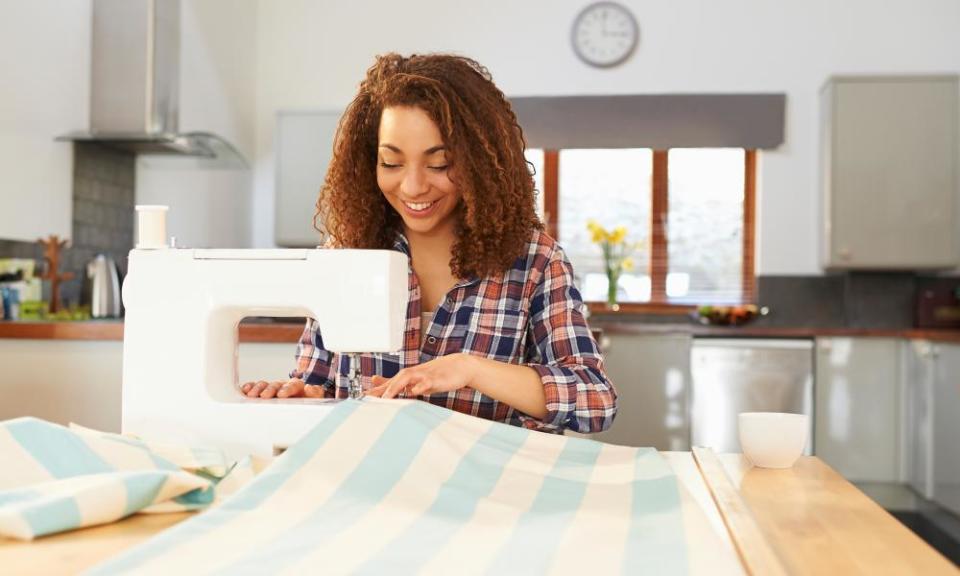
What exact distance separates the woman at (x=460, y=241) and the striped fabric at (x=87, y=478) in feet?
1.56

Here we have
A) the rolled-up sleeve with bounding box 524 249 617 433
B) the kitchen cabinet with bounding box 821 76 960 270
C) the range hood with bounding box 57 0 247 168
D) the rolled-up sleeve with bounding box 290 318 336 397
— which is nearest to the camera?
the rolled-up sleeve with bounding box 524 249 617 433

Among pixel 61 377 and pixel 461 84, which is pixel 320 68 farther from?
pixel 461 84

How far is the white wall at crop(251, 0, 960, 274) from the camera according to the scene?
5094 millimetres

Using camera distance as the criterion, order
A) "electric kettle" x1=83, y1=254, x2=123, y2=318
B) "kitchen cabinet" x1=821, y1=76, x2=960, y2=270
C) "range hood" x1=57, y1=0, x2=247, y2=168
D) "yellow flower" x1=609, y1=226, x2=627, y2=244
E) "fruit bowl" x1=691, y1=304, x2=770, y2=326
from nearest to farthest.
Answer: "electric kettle" x1=83, y1=254, x2=123, y2=318 → "range hood" x1=57, y1=0, x2=247, y2=168 → "kitchen cabinet" x1=821, y1=76, x2=960, y2=270 → "fruit bowl" x1=691, y1=304, x2=770, y2=326 → "yellow flower" x1=609, y1=226, x2=627, y2=244

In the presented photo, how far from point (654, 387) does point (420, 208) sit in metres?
3.08

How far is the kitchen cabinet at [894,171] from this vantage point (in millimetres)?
4664

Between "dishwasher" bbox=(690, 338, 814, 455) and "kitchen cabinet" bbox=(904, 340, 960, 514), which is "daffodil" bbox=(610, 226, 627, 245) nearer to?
"dishwasher" bbox=(690, 338, 814, 455)

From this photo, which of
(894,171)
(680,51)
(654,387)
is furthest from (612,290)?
(894,171)

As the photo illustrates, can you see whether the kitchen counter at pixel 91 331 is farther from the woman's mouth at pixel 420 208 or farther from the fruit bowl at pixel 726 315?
the fruit bowl at pixel 726 315

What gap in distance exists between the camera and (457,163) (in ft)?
5.47

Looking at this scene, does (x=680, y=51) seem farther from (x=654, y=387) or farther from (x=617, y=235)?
(x=654, y=387)

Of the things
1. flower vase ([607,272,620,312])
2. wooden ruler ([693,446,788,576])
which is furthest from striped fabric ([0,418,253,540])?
flower vase ([607,272,620,312])

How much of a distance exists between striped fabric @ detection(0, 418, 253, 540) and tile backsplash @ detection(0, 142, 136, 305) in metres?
3.03

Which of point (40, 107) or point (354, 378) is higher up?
point (40, 107)
